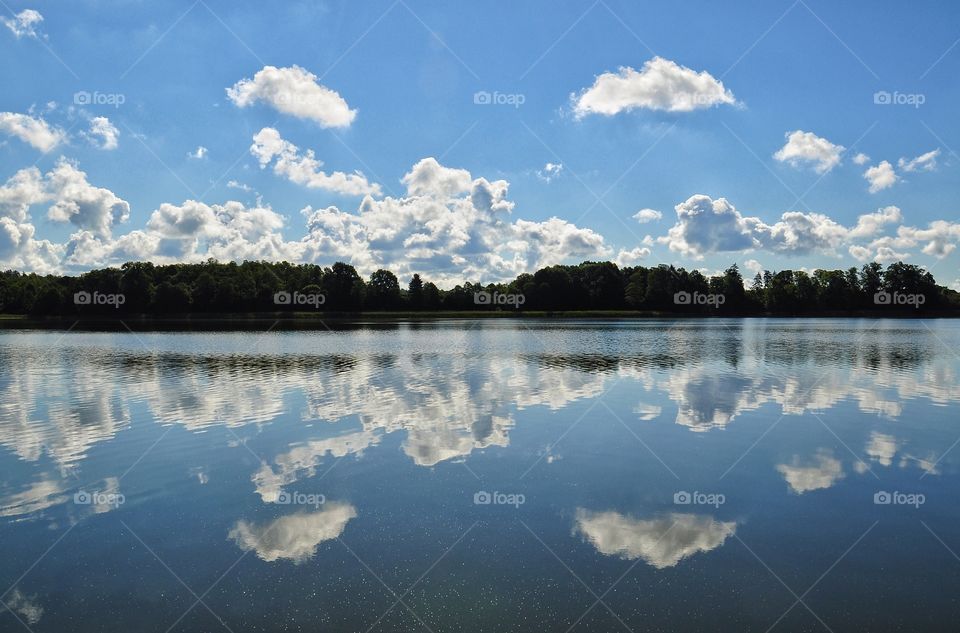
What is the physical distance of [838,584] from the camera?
8633mm

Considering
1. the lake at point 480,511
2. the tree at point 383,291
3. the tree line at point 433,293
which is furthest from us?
the tree at point 383,291

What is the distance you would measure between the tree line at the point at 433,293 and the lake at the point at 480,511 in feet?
484

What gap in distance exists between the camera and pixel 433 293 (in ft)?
584

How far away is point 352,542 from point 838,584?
7.01 metres

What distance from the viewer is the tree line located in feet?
535

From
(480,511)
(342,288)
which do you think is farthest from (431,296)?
(480,511)

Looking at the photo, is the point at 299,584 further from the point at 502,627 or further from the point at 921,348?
the point at 921,348

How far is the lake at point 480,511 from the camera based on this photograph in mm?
8086

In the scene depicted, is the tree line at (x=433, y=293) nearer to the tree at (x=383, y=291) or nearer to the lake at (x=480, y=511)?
the tree at (x=383, y=291)

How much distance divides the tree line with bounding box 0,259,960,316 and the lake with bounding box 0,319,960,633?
484 feet

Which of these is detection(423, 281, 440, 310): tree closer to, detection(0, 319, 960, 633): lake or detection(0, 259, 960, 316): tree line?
detection(0, 259, 960, 316): tree line

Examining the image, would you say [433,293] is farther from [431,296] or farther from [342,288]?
[342,288]

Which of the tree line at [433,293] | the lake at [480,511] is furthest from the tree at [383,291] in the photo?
the lake at [480,511]

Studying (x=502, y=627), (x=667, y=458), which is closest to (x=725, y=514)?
(x=667, y=458)
